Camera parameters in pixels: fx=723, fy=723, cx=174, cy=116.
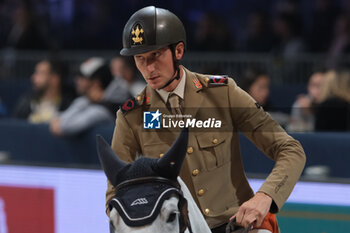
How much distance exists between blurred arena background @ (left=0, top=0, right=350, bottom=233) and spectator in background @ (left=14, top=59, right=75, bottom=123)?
150mm

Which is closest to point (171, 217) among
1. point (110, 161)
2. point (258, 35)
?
point (110, 161)

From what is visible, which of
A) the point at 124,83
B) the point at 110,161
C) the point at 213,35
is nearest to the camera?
the point at 110,161

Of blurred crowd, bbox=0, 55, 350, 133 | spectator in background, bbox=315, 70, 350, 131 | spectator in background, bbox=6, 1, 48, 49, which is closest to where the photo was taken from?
blurred crowd, bbox=0, 55, 350, 133

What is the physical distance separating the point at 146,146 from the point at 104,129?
110 inches

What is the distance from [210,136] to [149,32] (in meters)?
0.50

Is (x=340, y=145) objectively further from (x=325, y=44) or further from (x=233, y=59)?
(x=325, y=44)

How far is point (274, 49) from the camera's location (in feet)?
21.9

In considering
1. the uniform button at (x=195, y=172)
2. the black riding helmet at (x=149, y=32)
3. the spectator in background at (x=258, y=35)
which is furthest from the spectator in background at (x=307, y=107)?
the black riding helmet at (x=149, y=32)

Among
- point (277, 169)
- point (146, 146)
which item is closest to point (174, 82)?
point (146, 146)

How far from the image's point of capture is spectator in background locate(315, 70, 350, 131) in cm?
464

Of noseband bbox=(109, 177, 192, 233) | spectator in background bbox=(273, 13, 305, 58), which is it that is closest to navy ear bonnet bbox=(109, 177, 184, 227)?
noseband bbox=(109, 177, 192, 233)

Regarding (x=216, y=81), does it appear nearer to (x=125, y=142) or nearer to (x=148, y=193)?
(x=125, y=142)

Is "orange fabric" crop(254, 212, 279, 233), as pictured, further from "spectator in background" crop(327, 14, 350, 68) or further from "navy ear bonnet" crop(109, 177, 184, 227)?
"spectator in background" crop(327, 14, 350, 68)

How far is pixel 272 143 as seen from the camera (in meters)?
2.76
